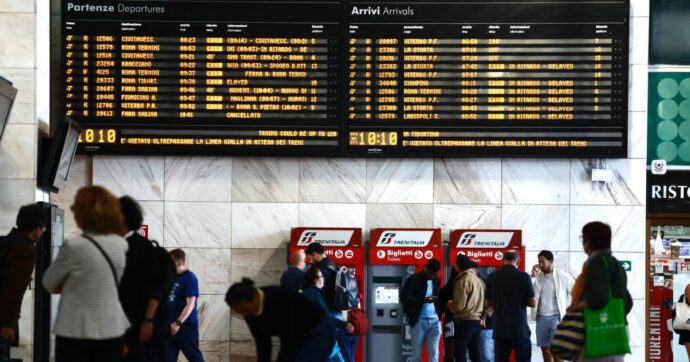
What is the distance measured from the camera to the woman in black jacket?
607cm

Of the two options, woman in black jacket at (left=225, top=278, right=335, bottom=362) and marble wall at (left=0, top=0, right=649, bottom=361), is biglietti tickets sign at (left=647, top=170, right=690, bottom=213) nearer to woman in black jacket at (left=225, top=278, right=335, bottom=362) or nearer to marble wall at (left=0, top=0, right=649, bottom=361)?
marble wall at (left=0, top=0, right=649, bottom=361)

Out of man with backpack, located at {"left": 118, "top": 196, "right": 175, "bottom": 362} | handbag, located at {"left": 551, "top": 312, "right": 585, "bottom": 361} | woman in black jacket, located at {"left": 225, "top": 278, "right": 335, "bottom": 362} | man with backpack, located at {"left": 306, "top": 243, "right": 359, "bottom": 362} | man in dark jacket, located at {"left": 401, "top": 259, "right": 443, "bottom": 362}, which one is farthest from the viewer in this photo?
man in dark jacket, located at {"left": 401, "top": 259, "right": 443, "bottom": 362}

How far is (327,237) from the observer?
11625 millimetres

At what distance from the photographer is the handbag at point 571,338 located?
6.54 meters

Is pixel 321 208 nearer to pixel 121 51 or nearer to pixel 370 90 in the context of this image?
pixel 370 90

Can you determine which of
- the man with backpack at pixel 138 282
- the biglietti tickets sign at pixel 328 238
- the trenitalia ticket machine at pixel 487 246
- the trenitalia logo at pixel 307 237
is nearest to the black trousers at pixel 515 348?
the trenitalia ticket machine at pixel 487 246

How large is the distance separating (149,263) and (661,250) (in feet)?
25.9

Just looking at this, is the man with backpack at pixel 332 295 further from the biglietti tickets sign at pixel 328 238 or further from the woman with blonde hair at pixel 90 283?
the woman with blonde hair at pixel 90 283

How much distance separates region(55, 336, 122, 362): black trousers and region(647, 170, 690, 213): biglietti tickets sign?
831 cm

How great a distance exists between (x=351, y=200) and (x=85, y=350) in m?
6.55

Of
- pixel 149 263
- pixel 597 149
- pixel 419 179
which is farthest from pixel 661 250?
pixel 149 263

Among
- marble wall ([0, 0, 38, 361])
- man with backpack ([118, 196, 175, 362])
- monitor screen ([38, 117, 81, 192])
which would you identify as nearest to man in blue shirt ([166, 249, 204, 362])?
→ marble wall ([0, 0, 38, 361])

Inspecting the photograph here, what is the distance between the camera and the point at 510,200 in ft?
39.7

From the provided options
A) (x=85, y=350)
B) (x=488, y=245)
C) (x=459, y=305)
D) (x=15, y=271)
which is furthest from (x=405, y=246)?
(x=85, y=350)
